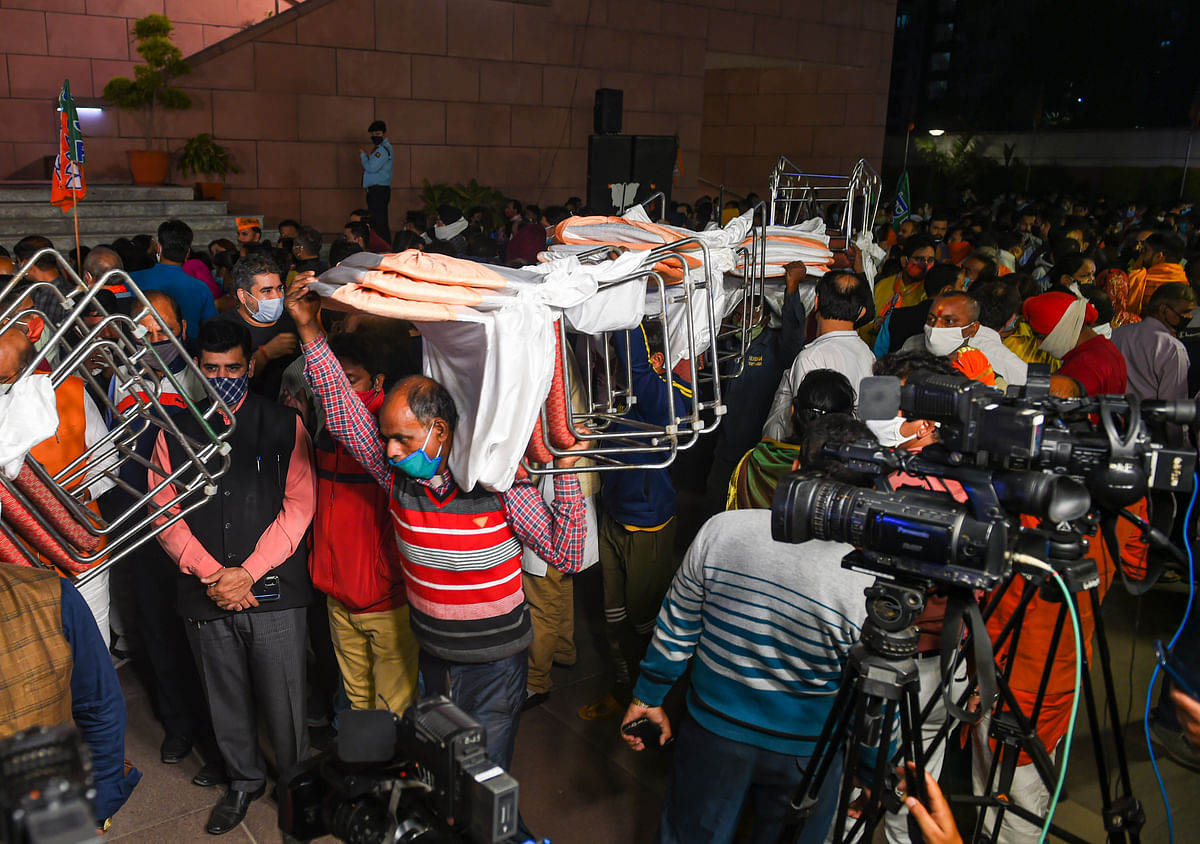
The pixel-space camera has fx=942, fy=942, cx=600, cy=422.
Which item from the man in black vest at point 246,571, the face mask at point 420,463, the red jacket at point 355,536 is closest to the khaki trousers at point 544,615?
the red jacket at point 355,536

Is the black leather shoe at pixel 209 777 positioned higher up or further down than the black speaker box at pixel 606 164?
Result: further down

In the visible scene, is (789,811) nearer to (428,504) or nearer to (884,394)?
(884,394)

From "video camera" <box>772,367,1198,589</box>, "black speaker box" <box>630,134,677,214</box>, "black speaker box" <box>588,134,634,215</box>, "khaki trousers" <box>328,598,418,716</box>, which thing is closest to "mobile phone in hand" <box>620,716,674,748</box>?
"video camera" <box>772,367,1198,589</box>

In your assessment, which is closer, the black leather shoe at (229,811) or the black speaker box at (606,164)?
the black leather shoe at (229,811)

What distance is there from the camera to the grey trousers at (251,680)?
10.3ft

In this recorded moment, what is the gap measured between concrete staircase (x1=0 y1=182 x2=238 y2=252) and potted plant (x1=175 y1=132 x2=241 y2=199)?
0.39 meters

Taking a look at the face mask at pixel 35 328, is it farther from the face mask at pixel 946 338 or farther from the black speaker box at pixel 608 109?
the black speaker box at pixel 608 109

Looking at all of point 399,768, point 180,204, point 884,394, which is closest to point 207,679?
point 399,768

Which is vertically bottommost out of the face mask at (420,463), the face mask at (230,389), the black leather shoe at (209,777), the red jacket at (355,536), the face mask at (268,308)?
the black leather shoe at (209,777)

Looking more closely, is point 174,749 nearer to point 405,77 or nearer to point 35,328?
point 35,328

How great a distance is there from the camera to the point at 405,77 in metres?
12.7

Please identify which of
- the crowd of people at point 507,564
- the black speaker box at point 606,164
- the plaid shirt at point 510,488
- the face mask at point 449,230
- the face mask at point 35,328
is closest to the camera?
the crowd of people at point 507,564

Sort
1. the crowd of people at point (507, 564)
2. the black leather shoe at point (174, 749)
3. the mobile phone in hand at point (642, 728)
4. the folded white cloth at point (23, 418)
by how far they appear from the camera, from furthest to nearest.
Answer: the black leather shoe at point (174, 749), the mobile phone in hand at point (642, 728), the crowd of people at point (507, 564), the folded white cloth at point (23, 418)

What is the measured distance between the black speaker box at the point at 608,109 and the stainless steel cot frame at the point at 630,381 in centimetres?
733
